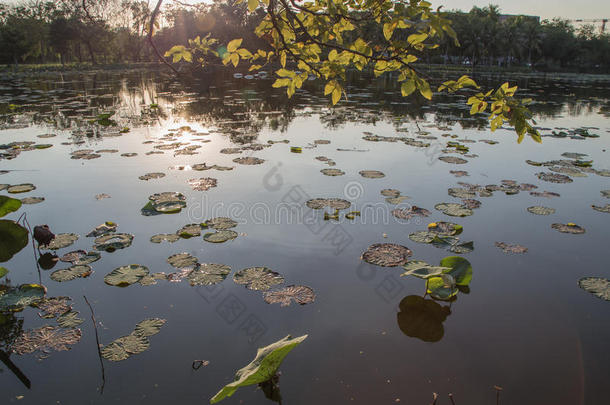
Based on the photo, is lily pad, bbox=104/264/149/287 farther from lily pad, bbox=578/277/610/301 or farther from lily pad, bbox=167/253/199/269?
lily pad, bbox=578/277/610/301

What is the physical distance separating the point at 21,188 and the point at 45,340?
3.91 m

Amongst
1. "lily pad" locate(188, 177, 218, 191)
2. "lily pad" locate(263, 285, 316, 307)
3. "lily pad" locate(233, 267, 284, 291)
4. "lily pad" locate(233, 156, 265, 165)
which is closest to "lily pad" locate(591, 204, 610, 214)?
"lily pad" locate(263, 285, 316, 307)

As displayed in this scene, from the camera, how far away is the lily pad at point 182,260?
3499 millimetres

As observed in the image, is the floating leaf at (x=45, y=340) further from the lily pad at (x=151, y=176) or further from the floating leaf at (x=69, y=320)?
the lily pad at (x=151, y=176)

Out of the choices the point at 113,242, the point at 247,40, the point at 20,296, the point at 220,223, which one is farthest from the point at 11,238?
the point at 247,40

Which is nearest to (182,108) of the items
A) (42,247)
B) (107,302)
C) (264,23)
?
(42,247)

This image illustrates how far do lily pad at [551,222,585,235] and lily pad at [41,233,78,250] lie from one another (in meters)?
5.55

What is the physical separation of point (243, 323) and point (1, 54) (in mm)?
57853

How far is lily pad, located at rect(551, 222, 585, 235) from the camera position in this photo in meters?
4.32

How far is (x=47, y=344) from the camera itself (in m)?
2.54

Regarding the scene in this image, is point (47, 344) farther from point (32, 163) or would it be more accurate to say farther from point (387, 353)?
point (32, 163)

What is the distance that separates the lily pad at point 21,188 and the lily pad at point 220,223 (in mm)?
3128

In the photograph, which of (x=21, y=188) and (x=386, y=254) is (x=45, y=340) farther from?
(x=21, y=188)

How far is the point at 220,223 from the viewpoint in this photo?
171 inches
